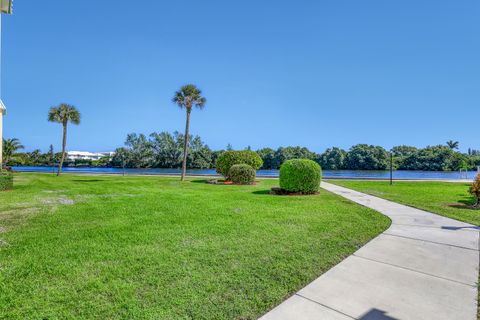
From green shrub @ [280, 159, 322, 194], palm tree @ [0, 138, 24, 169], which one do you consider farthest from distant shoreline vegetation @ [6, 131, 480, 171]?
green shrub @ [280, 159, 322, 194]

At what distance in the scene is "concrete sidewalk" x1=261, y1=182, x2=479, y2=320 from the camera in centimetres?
243

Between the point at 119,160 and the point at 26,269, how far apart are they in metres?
57.9

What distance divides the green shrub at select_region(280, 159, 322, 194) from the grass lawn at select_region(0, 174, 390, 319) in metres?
4.01

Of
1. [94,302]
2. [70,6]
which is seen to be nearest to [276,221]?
[94,302]

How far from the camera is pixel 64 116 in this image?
28156 mm

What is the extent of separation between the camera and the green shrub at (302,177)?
10.8m

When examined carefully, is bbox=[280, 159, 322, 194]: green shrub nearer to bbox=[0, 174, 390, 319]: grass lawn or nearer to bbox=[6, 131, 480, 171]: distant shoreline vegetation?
bbox=[0, 174, 390, 319]: grass lawn

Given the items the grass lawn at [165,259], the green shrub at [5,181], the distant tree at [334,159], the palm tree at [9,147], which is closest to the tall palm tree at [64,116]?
the palm tree at [9,147]

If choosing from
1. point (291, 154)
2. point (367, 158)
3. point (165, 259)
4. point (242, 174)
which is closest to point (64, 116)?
point (242, 174)

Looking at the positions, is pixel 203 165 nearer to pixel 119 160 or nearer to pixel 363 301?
pixel 119 160

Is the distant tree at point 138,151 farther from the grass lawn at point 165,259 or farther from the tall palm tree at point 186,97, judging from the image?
the grass lawn at point 165,259

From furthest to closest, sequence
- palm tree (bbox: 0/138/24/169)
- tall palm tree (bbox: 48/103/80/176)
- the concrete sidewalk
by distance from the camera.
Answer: palm tree (bbox: 0/138/24/169)
tall palm tree (bbox: 48/103/80/176)
the concrete sidewalk

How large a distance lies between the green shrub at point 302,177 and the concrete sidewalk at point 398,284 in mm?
6057

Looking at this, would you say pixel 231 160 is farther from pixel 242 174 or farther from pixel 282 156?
pixel 282 156
